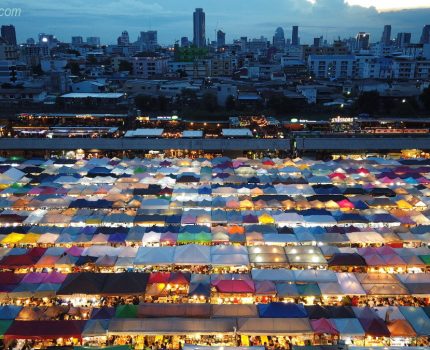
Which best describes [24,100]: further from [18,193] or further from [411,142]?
[411,142]

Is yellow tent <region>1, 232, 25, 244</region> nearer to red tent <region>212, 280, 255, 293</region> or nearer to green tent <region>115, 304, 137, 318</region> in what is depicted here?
green tent <region>115, 304, 137, 318</region>

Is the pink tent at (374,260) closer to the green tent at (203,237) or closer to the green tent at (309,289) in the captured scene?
the green tent at (309,289)

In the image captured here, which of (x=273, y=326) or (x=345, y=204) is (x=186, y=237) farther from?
(x=345, y=204)

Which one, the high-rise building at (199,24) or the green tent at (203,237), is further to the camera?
the high-rise building at (199,24)

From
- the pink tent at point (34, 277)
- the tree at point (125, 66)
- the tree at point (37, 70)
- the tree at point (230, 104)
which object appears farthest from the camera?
the tree at point (125, 66)

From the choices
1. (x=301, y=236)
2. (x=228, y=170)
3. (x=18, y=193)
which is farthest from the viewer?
(x=228, y=170)

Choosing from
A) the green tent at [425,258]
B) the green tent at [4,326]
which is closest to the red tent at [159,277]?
the green tent at [4,326]

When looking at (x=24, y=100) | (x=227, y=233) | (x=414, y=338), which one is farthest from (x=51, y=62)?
(x=414, y=338)
